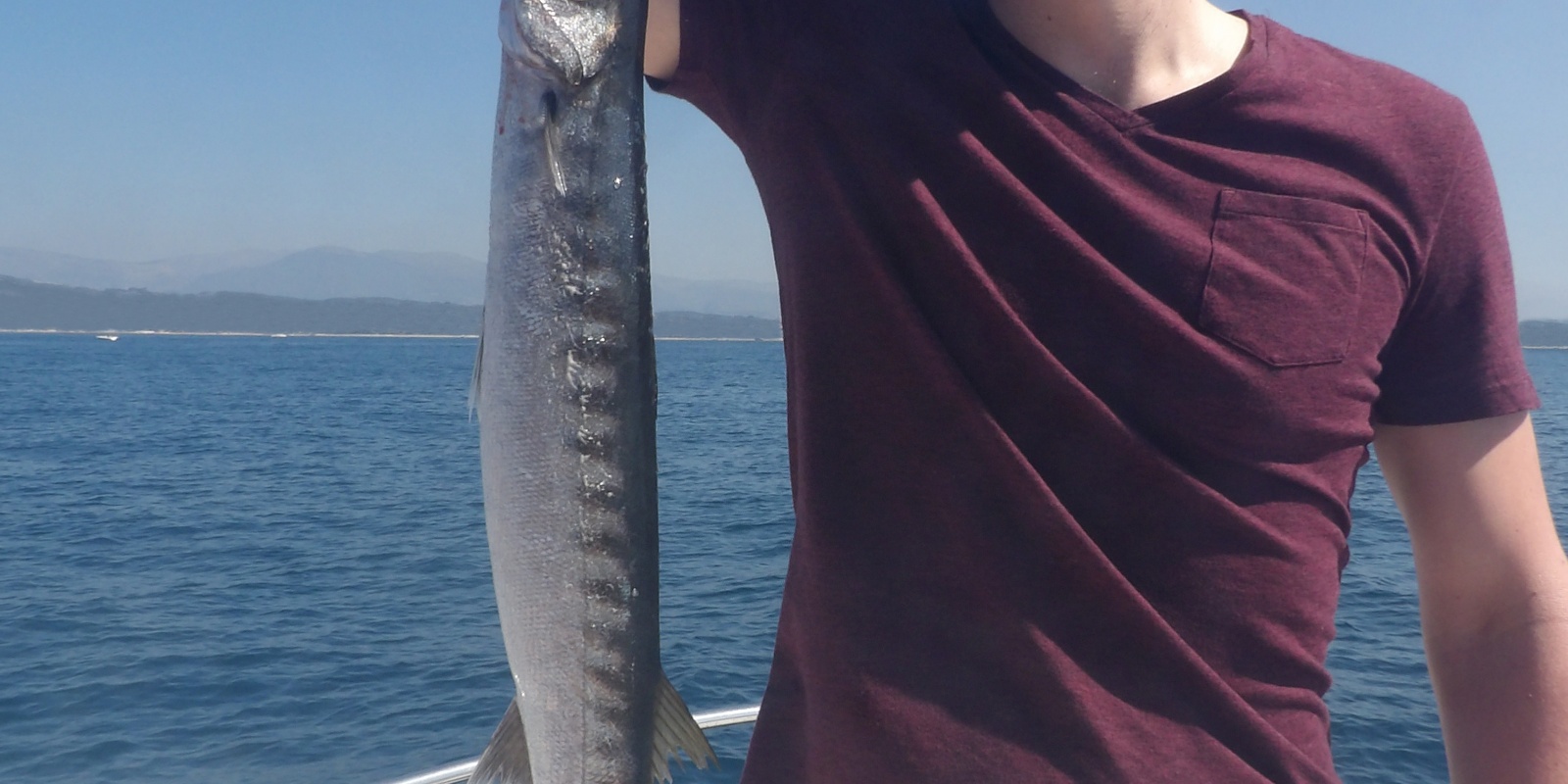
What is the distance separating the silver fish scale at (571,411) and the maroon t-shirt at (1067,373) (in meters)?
0.25

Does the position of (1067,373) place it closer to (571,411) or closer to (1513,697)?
(571,411)

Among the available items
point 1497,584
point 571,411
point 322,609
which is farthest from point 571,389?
point 322,609

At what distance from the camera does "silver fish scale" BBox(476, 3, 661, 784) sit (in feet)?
5.04

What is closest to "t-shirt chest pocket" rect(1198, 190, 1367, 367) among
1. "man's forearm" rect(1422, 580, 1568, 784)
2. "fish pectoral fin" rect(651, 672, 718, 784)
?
"man's forearm" rect(1422, 580, 1568, 784)

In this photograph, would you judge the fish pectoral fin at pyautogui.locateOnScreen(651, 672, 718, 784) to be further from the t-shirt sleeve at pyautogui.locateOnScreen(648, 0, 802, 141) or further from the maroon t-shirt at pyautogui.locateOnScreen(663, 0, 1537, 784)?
the t-shirt sleeve at pyautogui.locateOnScreen(648, 0, 802, 141)

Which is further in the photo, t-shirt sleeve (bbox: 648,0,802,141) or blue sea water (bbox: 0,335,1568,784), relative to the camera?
blue sea water (bbox: 0,335,1568,784)

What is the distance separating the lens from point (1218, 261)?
5.39ft

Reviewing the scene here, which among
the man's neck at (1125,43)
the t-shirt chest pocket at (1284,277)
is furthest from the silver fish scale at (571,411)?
the t-shirt chest pocket at (1284,277)

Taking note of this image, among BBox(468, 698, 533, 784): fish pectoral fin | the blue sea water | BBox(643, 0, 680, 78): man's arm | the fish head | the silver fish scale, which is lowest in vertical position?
the blue sea water

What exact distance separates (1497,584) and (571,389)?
5.37 feet

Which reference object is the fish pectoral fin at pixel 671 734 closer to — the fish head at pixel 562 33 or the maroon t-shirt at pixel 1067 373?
the maroon t-shirt at pixel 1067 373

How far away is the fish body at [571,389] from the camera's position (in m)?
1.53

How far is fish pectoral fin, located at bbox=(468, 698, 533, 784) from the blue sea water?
6.85 m

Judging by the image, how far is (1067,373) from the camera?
5.12 feet
